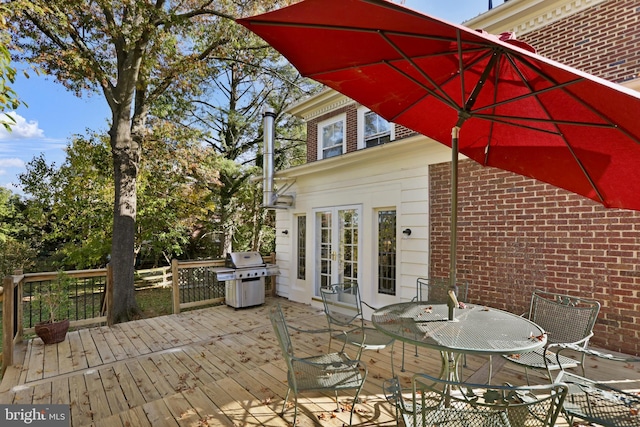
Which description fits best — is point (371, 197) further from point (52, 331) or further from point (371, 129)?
point (52, 331)

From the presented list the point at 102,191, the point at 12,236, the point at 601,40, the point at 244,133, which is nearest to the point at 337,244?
the point at 601,40

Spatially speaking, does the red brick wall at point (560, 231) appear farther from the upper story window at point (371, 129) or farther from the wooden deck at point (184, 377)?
the upper story window at point (371, 129)

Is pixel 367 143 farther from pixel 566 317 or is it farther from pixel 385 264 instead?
pixel 566 317

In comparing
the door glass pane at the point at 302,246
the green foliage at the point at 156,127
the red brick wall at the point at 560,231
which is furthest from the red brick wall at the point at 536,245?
the green foliage at the point at 156,127

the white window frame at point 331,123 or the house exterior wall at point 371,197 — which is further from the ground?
the white window frame at point 331,123

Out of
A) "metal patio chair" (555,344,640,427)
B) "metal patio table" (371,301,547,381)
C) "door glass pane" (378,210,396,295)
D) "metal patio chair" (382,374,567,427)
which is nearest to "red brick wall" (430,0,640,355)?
"door glass pane" (378,210,396,295)

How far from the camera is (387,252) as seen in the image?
600 cm

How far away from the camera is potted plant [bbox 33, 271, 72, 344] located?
4.76 metres

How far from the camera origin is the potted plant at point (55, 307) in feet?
15.6

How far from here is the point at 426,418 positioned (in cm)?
171

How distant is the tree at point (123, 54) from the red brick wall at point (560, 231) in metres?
5.77

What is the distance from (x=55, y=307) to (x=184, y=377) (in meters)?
2.91

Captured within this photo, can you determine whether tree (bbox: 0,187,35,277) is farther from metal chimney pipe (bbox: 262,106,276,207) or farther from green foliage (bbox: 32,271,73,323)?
metal chimney pipe (bbox: 262,106,276,207)

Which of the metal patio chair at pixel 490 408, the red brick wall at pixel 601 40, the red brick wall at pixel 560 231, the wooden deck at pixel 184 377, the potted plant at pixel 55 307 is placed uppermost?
the red brick wall at pixel 601 40
